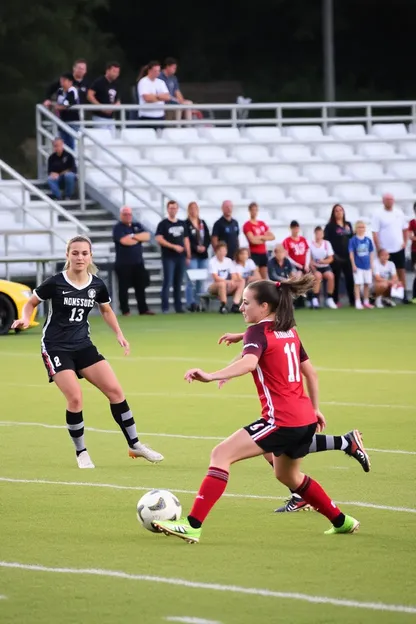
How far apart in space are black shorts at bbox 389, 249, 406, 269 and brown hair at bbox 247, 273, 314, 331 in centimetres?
2079

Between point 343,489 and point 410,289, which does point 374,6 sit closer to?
point 410,289

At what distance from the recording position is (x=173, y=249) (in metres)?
27.2

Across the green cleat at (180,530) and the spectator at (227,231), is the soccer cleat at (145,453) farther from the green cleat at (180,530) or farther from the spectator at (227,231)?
the spectator at (227,231)

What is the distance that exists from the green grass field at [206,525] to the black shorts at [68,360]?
2.34 ft

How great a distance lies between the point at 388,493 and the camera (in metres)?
9.54

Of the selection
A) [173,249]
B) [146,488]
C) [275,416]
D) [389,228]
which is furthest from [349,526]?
[389,228]

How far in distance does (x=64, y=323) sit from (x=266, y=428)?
11.5 ft

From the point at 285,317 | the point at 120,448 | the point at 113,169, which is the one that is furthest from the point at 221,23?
the point at 285,317

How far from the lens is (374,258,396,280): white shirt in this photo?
92.7 feet

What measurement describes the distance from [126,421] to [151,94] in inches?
866

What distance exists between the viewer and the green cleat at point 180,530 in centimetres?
799

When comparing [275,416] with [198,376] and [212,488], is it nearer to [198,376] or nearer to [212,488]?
[212,488]

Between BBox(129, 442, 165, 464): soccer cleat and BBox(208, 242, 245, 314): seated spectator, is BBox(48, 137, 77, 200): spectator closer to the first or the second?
BBox(208, 242, 245, 314): seated spectator

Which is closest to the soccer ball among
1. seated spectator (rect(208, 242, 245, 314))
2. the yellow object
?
the yellow object
